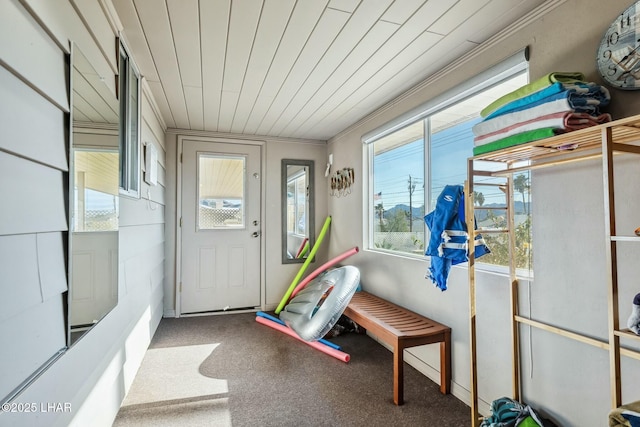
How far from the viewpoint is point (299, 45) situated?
6.32 feet

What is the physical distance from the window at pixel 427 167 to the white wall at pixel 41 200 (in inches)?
72.1

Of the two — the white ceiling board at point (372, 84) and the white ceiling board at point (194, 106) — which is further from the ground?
the white ceiling board at point (194, 106)

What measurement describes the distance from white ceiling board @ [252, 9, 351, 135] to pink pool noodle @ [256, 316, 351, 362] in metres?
2.19

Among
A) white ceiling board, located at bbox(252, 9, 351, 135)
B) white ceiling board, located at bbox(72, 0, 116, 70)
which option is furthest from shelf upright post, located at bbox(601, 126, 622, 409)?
white ceiling board, located at bbox(72, 0, 116, 70)

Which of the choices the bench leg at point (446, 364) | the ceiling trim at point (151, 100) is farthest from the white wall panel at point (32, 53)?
the bench leg at point (446, 364)

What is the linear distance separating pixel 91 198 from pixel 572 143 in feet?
6.47

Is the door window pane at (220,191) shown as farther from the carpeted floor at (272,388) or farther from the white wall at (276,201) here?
the carpeted floor at (272,388)

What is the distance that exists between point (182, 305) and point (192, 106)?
7.49 feet

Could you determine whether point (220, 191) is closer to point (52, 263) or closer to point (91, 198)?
point (91, 198)

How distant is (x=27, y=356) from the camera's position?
86 centimetres

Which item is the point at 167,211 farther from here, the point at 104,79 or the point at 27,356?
the point at 27,356

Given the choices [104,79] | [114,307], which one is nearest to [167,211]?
[114,307]

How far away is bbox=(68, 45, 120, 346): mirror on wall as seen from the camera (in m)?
1.14

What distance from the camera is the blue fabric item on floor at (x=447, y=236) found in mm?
1898
